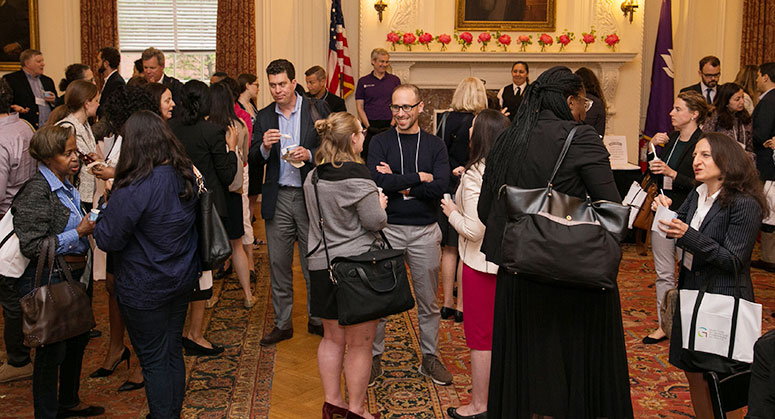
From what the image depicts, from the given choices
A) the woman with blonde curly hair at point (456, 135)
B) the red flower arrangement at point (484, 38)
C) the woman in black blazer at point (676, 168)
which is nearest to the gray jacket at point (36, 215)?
the woman with blonde curly hair at point (456, 135)

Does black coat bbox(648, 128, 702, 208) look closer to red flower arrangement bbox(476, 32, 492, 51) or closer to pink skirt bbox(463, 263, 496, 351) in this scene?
pink skirt bbox(463, 263, 496, 351)

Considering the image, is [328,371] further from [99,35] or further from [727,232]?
[99,35]

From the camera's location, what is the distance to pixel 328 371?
3.77 meters

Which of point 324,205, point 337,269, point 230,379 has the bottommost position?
point 230,379

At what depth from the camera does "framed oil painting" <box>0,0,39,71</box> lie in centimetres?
1070

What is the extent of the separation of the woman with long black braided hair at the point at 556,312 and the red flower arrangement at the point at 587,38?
8.43 m

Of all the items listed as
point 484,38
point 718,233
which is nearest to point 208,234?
point 718,233

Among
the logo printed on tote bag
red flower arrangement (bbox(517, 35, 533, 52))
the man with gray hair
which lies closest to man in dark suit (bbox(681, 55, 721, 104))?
red flower arrangement (bbox(517, 35, 533, 52))

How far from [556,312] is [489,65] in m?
8.63

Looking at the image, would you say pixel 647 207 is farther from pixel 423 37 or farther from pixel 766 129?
pixel 423 37

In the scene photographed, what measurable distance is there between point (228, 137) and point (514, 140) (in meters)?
3.07

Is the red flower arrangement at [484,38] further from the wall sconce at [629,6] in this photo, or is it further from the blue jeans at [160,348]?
the blue jeans at [160,348]

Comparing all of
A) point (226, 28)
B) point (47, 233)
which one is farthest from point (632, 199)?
point (226, 28)

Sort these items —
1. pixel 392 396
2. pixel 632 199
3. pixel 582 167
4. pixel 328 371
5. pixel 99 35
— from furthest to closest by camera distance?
pixel 99 35 < pixel 632 199 < pixel 392 396 < pixel 328 371 < pixel 582 167
